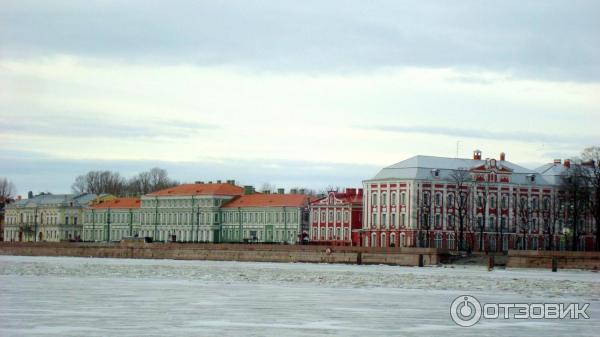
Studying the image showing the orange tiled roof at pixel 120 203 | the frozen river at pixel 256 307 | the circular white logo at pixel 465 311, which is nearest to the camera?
the frozen river at pixel 256 307

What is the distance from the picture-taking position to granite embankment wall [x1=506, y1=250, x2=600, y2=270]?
94.2 meters

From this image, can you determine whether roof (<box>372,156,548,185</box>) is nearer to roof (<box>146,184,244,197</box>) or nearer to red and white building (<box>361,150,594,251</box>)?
→ red and white building (<box>361,150,594,251</box>)

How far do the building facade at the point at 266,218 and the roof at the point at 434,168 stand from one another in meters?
16.3

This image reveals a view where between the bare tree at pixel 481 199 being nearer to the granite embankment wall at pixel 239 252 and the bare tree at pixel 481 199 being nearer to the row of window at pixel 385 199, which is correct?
the row of window at pixel 385 199

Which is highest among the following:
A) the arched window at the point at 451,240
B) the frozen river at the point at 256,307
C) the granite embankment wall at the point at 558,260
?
the arched window at the point at 451,240

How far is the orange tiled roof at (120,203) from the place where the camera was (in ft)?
592

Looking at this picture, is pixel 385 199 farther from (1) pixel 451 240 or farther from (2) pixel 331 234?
(2) pixel 331 234

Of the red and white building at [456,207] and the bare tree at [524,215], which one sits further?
the red and white building at [456,207]

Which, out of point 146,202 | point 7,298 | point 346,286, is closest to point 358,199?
point 146,202

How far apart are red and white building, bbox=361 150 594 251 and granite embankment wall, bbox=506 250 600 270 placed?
2722 cm

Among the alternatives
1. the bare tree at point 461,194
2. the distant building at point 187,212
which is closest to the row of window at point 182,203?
the distant building at point 187,212

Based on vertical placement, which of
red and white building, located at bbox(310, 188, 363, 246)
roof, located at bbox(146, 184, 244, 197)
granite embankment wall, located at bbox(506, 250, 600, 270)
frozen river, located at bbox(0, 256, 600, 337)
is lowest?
frozen river, located at bbox(0, 256, 600, 337)

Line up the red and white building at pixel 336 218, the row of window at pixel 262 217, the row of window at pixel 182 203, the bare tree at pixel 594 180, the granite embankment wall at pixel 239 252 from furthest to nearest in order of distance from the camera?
the row of window at pixel 182 203 → the row of window at pixel 262 217 → the red and white building at pixel 336 218 → the bare tree at pixel 594 180 → the granite embankment wall at pixel 239 252

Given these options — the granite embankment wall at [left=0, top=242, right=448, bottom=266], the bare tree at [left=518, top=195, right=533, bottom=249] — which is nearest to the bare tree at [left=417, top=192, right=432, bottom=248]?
the bare tree at [left=518, top=195, right=533, bottom=249]
